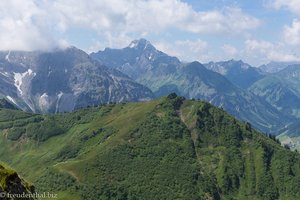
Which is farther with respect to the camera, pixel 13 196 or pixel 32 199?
pixel 32 199

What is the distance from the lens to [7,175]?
122 meters

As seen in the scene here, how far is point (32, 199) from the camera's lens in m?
134

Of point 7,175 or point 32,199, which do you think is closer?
point 7,175

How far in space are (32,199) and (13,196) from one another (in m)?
12.6

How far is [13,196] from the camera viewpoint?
4811 inches

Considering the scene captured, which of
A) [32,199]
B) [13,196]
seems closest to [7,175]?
[13,196]

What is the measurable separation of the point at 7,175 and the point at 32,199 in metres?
15.3

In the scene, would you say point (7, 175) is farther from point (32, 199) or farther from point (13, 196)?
point (32, 199)

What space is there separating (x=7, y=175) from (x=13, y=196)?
5.61 meters
